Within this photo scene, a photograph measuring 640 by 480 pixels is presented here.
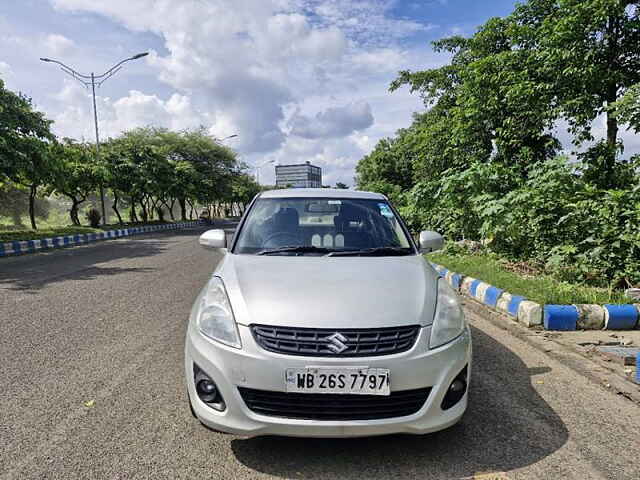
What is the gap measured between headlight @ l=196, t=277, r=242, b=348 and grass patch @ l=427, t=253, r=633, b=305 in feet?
13.0

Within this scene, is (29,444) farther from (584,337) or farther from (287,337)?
(584,337)

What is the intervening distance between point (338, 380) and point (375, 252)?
1285 millimetres

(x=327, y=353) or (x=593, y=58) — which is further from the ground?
(x=593, y=58)

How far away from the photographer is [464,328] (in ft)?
8.39

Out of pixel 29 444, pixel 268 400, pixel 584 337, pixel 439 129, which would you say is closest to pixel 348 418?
pixel 268 400

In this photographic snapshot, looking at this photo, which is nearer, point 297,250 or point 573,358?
point 297,250

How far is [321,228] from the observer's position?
352cm

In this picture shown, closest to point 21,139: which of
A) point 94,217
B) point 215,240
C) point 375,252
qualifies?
point 94,217

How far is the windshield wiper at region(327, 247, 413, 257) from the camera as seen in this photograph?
10.3 ft

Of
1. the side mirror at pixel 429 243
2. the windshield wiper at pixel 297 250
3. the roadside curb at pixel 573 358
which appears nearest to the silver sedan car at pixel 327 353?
the windshield wiper at pixel 297 250

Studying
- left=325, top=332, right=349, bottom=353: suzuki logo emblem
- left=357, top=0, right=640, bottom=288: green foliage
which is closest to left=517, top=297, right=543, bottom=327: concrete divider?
left=357, top=0, right=640, bottom=288: green foliage

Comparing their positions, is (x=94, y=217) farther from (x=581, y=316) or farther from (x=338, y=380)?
(x=338, y=380)

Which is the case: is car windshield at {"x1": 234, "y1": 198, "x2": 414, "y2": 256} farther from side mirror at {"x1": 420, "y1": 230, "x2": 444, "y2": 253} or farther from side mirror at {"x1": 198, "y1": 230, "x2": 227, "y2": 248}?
side mirror at {"x1": 198, "y1": 230, "x2": 227, "y2": 248}

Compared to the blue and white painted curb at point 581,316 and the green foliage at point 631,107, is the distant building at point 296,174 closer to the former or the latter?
the green foliage at point 631,107
